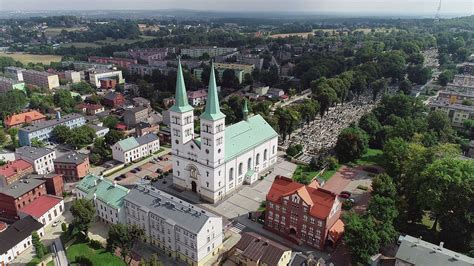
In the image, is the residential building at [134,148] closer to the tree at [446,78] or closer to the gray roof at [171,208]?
the gray roof at [171,208]

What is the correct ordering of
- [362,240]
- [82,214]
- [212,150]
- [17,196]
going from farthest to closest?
[212,150]
[17,196]
[82,214]
[362,240]

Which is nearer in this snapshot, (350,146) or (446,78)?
(350,146)

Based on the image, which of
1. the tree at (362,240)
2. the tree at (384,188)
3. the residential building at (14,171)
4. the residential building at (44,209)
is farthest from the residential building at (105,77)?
the tree at (362,240)

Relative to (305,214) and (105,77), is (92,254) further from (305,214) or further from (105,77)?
(105,77)

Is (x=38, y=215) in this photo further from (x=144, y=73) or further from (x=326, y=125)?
(x=144, y=73)

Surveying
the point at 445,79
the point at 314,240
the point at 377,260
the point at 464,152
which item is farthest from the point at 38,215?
the point at 445,79

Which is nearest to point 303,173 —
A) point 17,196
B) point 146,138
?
point 146,138

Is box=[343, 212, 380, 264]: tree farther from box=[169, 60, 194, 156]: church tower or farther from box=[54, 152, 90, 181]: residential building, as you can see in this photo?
box=[54, 152, 90, 181]: residential building
